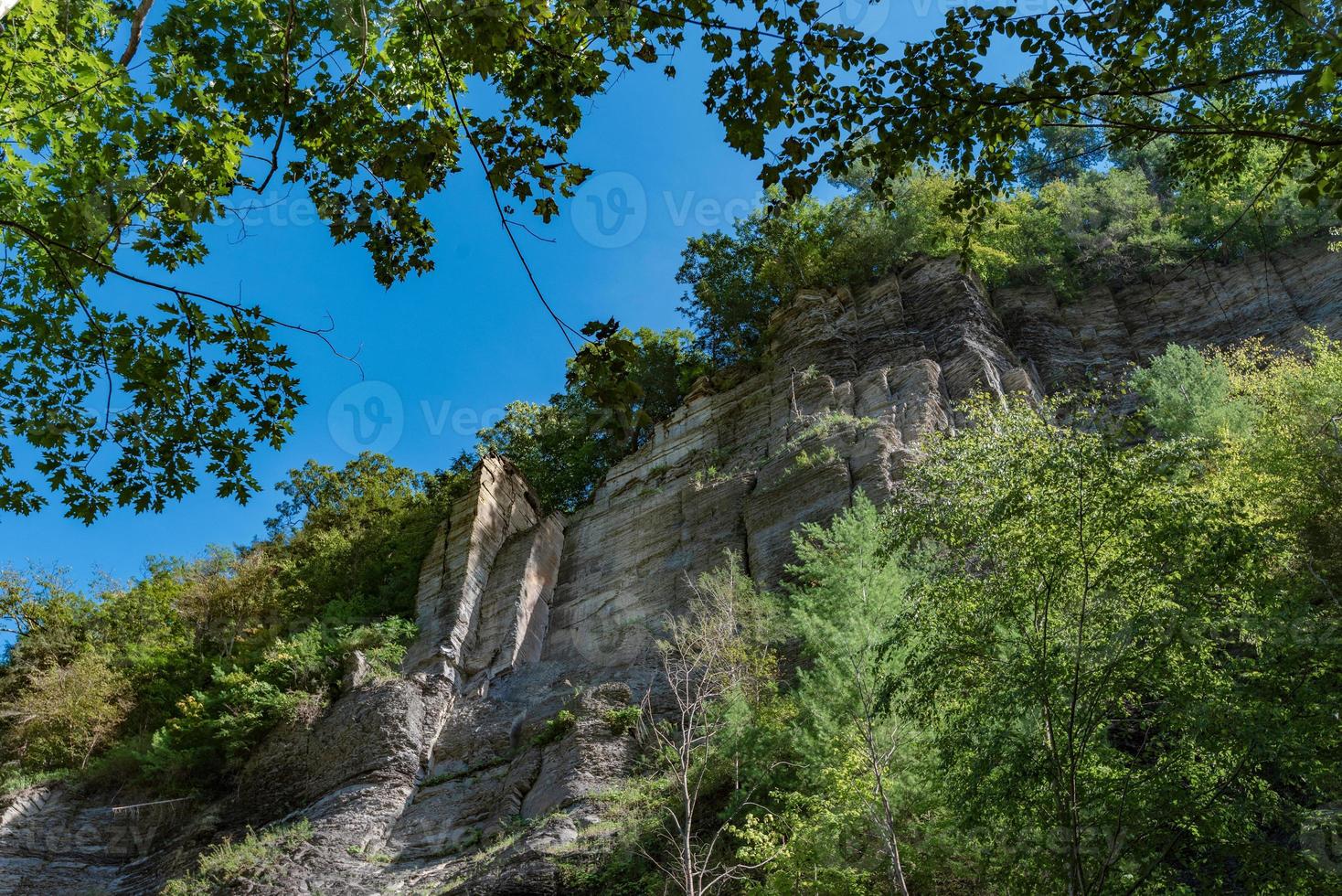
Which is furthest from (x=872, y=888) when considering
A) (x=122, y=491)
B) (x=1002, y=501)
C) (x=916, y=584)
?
(x=122, y=491)

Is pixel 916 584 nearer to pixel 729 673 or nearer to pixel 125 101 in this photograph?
pixel 729 673

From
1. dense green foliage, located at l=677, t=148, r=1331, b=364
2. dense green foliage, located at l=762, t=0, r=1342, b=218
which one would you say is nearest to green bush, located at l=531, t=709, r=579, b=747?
dense green foliage, located at l=762, t=0, r=1342, b=218

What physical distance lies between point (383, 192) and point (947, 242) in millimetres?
28001

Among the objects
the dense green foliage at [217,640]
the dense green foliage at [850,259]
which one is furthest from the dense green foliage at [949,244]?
the dense green foliage at [217,640]

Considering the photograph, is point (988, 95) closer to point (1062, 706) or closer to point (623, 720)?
point (1062, 706)

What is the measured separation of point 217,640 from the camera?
26.2 meters

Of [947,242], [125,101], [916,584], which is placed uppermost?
[947,242]

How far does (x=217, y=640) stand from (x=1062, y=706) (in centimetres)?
2519

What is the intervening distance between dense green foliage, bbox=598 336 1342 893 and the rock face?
4581mm

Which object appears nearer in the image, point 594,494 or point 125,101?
point 125,101

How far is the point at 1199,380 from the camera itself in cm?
2039

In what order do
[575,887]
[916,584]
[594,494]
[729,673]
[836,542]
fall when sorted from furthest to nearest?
[594,494]
[836,542]
[729,673]
[575,887]
[916,584]

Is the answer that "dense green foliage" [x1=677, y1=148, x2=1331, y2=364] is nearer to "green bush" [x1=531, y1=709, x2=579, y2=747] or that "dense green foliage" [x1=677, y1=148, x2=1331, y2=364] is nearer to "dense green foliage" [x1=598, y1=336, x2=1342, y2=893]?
"green bush" [x1=531, y1=709, x2=579, y2=747]

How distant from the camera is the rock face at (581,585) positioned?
15664mm
